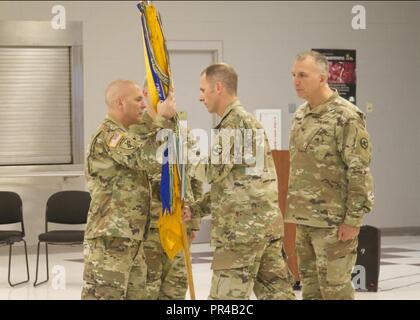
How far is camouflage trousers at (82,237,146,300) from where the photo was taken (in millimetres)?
4656

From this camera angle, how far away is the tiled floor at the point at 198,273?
23.9 ft

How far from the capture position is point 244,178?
4633 millimetres

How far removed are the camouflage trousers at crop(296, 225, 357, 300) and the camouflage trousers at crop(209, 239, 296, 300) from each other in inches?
9.7

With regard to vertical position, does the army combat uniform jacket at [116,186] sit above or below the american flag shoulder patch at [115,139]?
below

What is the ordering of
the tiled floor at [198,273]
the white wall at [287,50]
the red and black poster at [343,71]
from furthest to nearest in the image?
the red and black poster at [343,71] → the white wall at [287,50] → the tiled floor at [198,273]

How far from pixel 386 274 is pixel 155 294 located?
12.7ft

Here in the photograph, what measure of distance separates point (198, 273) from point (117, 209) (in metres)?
3.78

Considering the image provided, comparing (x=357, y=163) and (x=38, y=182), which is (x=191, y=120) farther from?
(x=357, y=163)

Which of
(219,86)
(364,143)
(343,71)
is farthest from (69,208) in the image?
(343,71)

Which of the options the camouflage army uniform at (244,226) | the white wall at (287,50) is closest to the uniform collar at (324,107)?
the camouflage army uniform at (244,226)

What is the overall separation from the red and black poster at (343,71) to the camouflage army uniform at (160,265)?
6.61 meters

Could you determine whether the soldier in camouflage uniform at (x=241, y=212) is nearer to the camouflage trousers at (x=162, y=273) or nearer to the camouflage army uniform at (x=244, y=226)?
the camouflage army uniform at (x=244, y=226)

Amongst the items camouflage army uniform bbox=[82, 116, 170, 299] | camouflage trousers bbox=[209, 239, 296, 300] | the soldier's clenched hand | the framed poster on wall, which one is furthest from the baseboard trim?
the soldier's clenched hand

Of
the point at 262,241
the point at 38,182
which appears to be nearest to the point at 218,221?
the point at 262,241
